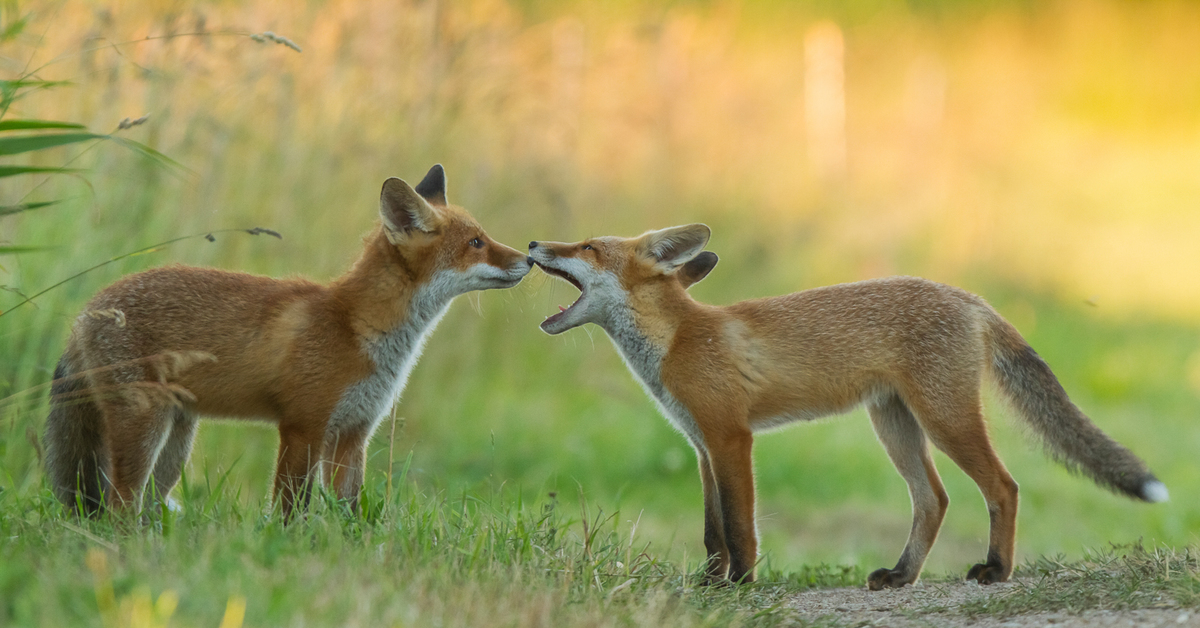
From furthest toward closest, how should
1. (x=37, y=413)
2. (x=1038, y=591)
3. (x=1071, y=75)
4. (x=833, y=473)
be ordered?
(x=1071, y=75) → (x=833, y=473) → (x=37, y=413) → (x=1038, y=591)

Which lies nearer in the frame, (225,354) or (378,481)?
(225,354)

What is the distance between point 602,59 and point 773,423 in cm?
490

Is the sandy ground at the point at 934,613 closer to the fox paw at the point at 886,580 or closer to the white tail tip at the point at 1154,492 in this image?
the fox paw at the point at 886,580

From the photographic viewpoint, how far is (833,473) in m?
7.95

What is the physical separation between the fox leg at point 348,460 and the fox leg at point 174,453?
595 mm

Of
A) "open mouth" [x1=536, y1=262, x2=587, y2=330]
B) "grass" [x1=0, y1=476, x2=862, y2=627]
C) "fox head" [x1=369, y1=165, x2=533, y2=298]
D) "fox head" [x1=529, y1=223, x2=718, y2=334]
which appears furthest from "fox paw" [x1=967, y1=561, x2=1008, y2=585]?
"fox head" [x1=369, y1=165, x2=533, y2=298]

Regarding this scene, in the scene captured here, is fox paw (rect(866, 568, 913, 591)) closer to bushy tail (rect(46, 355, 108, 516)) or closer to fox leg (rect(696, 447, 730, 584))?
fox leg (rect(696, 447, 730, 584))

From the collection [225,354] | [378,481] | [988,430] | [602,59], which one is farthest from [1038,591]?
[602,59]

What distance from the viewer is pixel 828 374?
180 inches

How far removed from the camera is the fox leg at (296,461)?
12.9 ft

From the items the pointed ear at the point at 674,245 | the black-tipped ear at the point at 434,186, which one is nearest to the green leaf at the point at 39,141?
the black-tipped ear at the point at 434,186

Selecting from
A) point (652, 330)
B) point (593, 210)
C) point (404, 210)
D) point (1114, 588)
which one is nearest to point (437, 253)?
point (404, 210)

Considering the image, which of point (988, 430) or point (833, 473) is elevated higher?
point (988, 430)

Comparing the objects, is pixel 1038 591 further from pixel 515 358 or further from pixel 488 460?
pixel 515 358
